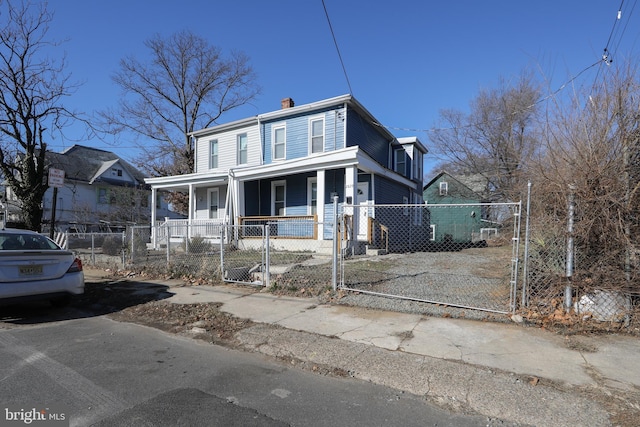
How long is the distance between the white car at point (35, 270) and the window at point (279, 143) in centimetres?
1096

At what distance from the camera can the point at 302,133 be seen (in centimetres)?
1636

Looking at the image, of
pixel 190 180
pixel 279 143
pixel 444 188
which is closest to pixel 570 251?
pixel 279 143

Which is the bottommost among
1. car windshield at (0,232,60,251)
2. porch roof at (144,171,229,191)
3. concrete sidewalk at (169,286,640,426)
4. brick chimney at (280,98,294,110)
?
concrete sidewalk at (169,286,640,426)

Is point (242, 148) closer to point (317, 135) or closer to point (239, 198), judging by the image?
point (239, 198)

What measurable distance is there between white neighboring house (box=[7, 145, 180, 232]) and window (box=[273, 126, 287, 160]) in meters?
19.0

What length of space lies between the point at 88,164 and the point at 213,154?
81.6 feet

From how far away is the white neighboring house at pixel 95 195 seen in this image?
31.9 m

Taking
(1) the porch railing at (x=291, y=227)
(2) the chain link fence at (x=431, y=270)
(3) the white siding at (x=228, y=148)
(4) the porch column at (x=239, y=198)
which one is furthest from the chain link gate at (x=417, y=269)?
(3) the white siding at (x=228, y=148)

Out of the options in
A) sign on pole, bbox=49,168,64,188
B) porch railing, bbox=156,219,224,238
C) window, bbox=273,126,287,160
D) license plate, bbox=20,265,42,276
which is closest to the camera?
license plate, bbox=20,265,42,276

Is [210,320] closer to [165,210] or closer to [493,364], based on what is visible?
[493,364]

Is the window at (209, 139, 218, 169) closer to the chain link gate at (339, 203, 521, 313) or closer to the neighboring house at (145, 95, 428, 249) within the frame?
the neighboring house at (145, 95, 428, 249)

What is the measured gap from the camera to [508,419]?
296cm

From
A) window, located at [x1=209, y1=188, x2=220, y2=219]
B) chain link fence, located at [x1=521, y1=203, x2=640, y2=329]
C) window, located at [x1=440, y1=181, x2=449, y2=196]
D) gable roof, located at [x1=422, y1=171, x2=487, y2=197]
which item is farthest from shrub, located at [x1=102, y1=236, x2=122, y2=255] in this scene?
window, located at [x1=440, y1=181, x2=449, y2=196]

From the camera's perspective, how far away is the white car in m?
5.80
